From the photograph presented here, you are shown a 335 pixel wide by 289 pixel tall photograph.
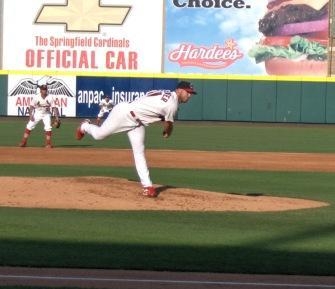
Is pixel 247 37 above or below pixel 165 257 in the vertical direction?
above

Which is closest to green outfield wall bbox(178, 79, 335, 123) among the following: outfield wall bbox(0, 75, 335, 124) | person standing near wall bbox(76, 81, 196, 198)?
outfield wall bbox(0, 75, 335, 124)

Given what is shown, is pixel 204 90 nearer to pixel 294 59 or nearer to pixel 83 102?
pixel 83 102

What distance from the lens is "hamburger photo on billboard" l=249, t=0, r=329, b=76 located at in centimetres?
5384

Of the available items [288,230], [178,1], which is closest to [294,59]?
[178,1]

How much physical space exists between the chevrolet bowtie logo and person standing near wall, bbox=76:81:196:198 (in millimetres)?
40780

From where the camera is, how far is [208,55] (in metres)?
55.1

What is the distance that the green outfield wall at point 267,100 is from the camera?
4522 centimetres

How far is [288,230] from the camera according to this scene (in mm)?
12250

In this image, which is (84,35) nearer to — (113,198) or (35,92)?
(35,92)

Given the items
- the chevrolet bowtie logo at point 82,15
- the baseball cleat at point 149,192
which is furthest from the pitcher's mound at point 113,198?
the chevrolet bowtie logo at point 82,15

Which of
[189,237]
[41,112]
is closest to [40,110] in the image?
[41,112]

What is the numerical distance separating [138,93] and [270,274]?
37304 mm

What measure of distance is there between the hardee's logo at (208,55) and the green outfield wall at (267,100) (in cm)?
932

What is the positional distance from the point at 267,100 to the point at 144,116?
3174 centimetres
